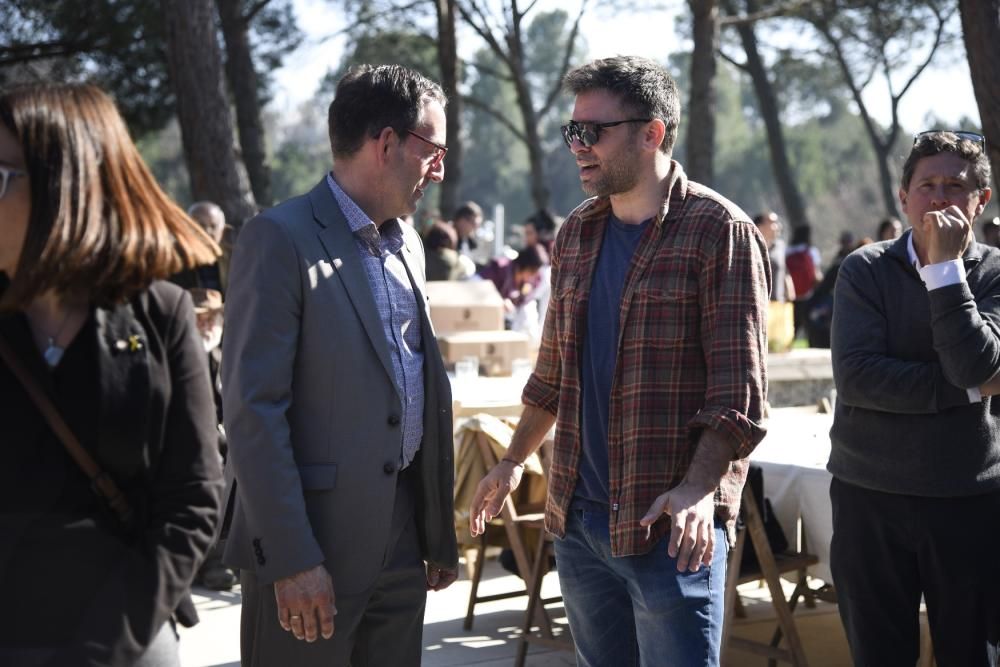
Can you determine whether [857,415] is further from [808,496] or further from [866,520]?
[808,496]

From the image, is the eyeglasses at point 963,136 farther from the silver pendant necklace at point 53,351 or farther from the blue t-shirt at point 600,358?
the silver pendant necklace at point 53,351

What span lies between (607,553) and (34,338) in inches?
54.2

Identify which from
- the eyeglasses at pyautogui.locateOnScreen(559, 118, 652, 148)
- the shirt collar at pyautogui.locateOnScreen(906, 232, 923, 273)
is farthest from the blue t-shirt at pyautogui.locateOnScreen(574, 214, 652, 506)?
the shirt collar at pyautogui.locateOnScreen(906, 232, 923, 273)

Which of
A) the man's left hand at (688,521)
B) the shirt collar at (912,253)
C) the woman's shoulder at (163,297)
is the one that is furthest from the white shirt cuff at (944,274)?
the woman's shoulder at (163,297)

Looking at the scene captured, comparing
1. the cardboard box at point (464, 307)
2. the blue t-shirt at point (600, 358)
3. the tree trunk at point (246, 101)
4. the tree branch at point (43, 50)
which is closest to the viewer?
the blue t-shirt at point (600, 358)

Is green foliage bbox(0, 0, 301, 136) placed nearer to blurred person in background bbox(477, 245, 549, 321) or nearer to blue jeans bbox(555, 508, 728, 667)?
blurred person in background bbox(477, 245, 549, 321)

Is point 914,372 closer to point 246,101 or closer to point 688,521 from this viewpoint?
point 688,521

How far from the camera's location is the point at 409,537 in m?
2.88

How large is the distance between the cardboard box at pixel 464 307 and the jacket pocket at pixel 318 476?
5.76 m

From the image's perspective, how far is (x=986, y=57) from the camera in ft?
19.3

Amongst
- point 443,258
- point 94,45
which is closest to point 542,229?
point 443,258

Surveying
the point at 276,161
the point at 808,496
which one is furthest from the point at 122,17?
the point at 276,161

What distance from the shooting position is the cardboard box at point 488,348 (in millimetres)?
8141

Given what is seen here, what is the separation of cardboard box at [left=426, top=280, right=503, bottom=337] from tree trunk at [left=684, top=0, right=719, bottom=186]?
236 inches
